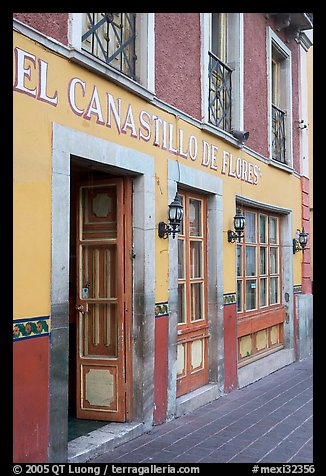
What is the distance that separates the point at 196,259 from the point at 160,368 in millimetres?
1856

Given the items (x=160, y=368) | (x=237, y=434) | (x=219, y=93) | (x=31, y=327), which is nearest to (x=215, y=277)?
(x=160, y=368)

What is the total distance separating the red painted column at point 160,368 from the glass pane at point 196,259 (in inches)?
48.5

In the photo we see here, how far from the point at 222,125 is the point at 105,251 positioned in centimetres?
320

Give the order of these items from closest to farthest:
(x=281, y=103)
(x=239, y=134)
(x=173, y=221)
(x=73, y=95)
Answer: (x=73, y=95) < (x=173, y=221) < (x=239, y=134) < (x=281, y=103)

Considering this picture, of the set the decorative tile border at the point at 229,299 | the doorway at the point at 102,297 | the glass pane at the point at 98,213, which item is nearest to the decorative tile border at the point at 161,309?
the doorway at the point at 102,297

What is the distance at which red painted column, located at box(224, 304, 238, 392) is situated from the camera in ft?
26.1

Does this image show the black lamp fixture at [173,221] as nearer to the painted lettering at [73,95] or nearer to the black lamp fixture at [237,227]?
the painted lettering at [73,95]

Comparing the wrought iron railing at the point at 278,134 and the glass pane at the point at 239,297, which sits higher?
the wrought iron railing at the point at 278,134

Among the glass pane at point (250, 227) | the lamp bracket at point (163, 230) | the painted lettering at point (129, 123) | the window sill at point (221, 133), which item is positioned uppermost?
the window sill at point (221, 133)

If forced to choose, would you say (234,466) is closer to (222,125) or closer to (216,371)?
(216,371)

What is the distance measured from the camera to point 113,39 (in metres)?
5.94

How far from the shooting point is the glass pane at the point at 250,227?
30.7 ft

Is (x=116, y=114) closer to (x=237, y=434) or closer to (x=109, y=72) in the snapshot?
(x=109, y=72)

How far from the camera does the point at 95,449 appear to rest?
16.8 ft
